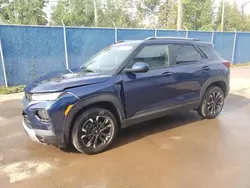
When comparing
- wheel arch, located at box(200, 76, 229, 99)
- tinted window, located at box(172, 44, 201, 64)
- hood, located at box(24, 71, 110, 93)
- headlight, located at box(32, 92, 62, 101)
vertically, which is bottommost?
wheel arch, located at box(200, 76, 229, 99)

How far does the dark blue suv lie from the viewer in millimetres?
3262

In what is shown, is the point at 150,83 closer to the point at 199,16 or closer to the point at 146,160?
the point at 146,160

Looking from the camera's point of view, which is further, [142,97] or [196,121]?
[196,121]

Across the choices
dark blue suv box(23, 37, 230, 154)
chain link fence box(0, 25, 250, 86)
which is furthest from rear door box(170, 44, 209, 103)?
chain link fence box(0, 25, 250, 86)

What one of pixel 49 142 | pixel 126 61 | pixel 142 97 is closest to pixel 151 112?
pixel 142 97

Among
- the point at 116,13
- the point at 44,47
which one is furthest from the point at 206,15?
the point at 44,47

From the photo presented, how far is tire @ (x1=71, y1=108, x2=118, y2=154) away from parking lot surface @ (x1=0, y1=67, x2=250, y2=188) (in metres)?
0.15

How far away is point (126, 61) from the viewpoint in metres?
3.85

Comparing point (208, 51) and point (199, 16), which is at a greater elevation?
point (199, 16)

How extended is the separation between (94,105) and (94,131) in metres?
0.40

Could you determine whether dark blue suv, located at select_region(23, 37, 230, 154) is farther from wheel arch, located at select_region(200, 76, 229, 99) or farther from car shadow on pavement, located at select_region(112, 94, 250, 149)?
car shadow on pavement, located at select_region(112, 94, 250, 149)

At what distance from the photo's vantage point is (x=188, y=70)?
4547 millimetres

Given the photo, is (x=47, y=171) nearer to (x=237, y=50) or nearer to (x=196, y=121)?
(x=196, y=121)

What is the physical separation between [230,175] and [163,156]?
0.96 m
